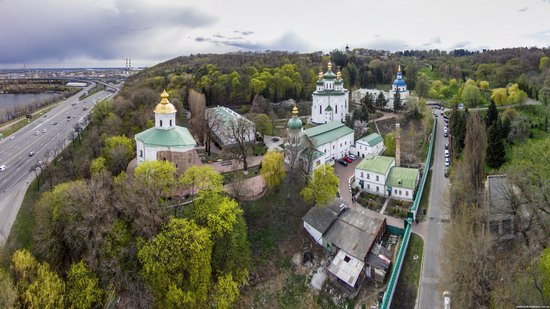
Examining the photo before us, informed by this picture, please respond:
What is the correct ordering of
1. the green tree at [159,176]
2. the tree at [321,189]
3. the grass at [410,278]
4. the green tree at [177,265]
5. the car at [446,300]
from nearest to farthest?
the green tree at [177,265]
the car at [446,300]
the grass at [410,278]
the green tree at [159,176]
the tree at [321,189]

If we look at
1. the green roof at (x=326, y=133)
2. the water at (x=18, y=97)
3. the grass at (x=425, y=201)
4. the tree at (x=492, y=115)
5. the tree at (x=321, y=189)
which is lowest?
the grass at (x=425, y=201)

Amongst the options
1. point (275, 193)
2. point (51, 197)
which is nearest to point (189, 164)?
point (275, 193)

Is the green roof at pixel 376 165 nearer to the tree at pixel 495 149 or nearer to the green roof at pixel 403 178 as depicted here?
the green roof at pixel 403 178

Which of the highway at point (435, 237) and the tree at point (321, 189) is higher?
the tree at point (321, 189)

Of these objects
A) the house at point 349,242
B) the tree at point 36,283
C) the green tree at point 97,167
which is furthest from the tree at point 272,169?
the tree at point 36,283

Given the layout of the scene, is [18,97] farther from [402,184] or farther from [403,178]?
[402,184]

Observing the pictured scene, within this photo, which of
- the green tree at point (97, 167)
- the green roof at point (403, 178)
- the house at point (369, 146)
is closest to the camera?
the green tree at point (97, 167)

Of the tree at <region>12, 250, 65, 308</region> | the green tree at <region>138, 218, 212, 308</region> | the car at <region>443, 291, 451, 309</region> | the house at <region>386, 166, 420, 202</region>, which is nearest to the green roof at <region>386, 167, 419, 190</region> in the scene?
the house at <region>386, 166, 420, 202</region>
